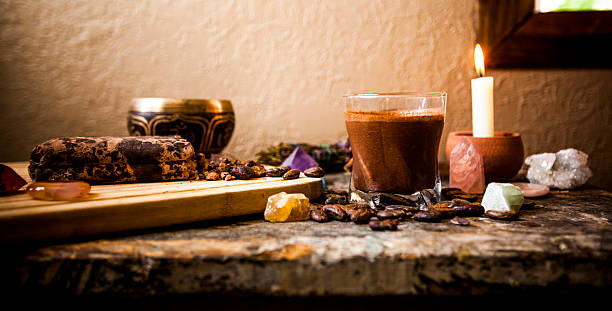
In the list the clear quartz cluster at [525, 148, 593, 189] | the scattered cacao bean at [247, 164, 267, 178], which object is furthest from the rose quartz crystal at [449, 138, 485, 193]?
the scattered cacao bean at [247, 164, 267, 178]

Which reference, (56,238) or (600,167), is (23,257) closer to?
(56,238)

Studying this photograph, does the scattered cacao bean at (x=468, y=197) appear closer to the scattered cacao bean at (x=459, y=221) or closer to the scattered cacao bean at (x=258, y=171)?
the scattered cacao bean at (x=459, y=221)

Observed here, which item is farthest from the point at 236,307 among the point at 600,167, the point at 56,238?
the point at 600,167

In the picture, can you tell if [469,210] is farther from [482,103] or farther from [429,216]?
[482,103]

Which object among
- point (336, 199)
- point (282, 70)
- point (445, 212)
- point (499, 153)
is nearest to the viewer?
point (445, 212)

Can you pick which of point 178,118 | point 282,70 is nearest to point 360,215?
point 178,118

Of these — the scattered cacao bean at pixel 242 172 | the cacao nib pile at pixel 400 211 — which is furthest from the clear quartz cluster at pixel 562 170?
the scattered cacao bean at pixel 242 172

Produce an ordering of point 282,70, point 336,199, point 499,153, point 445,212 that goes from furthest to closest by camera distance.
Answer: point 282,70, point 499,153, point 336,199, point 445,212
